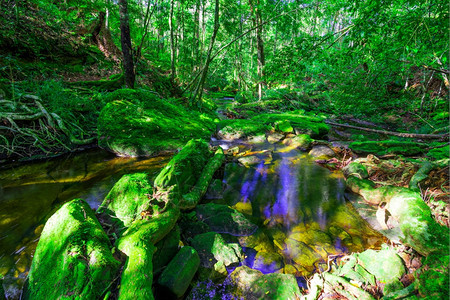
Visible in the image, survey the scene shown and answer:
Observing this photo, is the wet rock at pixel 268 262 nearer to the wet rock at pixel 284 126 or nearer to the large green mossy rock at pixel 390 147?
the large green mossy rock at pixel 390 147

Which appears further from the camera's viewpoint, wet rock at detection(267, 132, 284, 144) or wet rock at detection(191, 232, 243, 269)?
wet rock at detection(267, 132, 284, 144)

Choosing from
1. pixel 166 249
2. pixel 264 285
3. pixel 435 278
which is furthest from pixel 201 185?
pixel 435 278

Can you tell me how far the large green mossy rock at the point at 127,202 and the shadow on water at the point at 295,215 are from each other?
1.73 meters

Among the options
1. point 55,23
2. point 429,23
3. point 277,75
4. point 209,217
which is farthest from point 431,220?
point 55,23

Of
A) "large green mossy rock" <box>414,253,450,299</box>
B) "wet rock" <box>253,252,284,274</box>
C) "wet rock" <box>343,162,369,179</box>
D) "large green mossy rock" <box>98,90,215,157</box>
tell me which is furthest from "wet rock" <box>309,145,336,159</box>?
"large green mossy rock" <box>414,253,450,299</box>

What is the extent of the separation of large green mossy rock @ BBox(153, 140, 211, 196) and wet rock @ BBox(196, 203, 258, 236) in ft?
2.10

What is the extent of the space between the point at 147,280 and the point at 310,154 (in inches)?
273

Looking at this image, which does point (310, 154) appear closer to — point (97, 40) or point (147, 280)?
point (147, 280)

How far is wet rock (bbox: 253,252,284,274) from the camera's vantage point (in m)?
2.95

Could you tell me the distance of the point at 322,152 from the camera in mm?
7422

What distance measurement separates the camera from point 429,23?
105 inches

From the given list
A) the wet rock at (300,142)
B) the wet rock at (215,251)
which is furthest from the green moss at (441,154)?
the wet rock at (215,251)

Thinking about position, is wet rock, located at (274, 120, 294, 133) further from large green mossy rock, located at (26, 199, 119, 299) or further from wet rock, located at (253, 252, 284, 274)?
large green mossy rock, located at (26, 199, 119, 299)

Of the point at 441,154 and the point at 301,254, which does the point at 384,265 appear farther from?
the point at 441,154
